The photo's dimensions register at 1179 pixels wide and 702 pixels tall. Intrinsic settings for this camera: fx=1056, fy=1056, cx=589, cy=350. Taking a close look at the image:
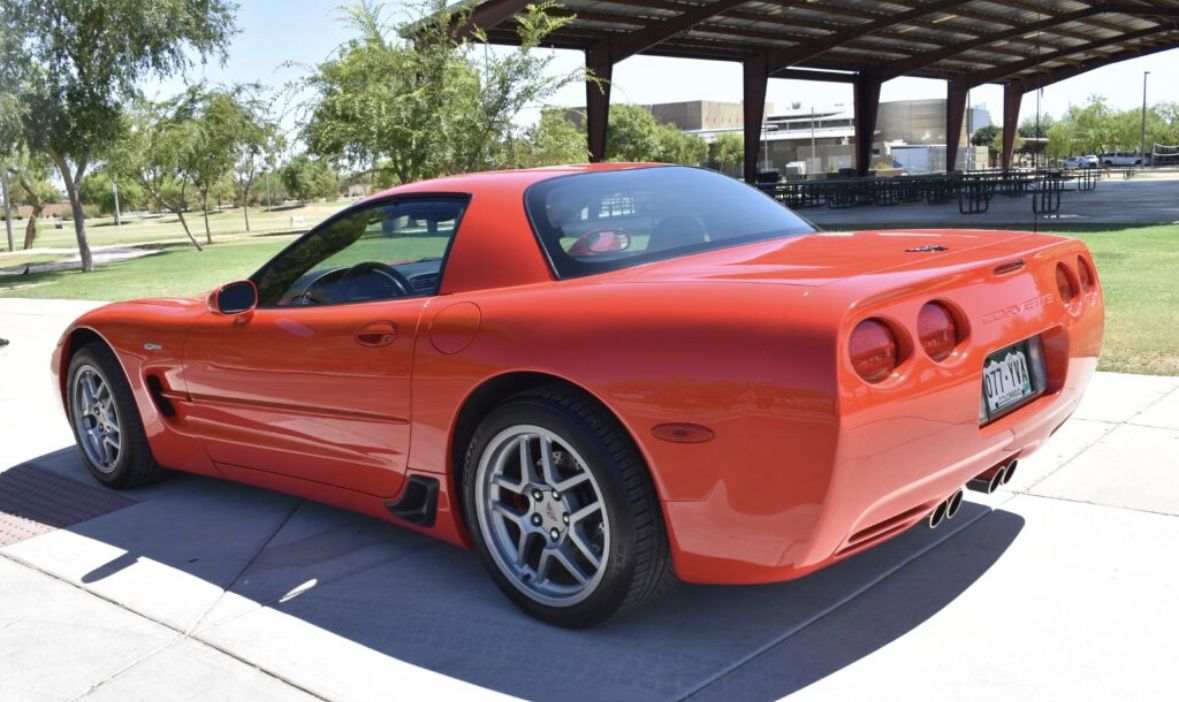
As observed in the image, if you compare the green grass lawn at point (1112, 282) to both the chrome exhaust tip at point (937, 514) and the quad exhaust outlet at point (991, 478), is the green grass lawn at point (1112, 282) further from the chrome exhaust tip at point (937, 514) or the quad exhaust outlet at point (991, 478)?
the chrome exhaust tip at point (937, 514)

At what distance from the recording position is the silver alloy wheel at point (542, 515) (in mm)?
3084

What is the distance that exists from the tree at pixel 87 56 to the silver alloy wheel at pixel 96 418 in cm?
1965

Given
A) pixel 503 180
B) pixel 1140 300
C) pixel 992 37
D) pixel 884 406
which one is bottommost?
pixel 1140 300

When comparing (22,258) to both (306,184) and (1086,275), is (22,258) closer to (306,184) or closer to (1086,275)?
(1086,275)

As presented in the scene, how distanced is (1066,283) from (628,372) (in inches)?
66.0

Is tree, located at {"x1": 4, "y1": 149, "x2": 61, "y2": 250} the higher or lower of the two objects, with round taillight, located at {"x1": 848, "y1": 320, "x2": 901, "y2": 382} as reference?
higher

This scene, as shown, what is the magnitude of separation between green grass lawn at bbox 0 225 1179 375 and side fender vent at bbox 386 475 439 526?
4.74 metres

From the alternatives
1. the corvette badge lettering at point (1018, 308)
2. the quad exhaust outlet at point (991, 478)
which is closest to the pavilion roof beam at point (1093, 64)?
the corvette badge lettering at point (1018, 308)

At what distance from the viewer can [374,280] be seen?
152 inches

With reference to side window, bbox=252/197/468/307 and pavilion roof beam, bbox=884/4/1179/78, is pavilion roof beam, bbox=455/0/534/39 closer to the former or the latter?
pavilion roof beam, bbox=884/4/1179/78

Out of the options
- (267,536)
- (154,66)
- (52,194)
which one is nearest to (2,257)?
(154,66)

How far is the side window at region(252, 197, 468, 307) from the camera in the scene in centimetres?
374

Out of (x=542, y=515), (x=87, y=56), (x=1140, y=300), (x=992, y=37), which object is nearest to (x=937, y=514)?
(x=542, y=515)

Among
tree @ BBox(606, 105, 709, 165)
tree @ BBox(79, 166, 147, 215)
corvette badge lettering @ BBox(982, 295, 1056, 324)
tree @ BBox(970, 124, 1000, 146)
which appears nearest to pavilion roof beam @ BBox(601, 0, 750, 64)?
corvette badge lettering @ BBox(982, 295, 1056, 324)
